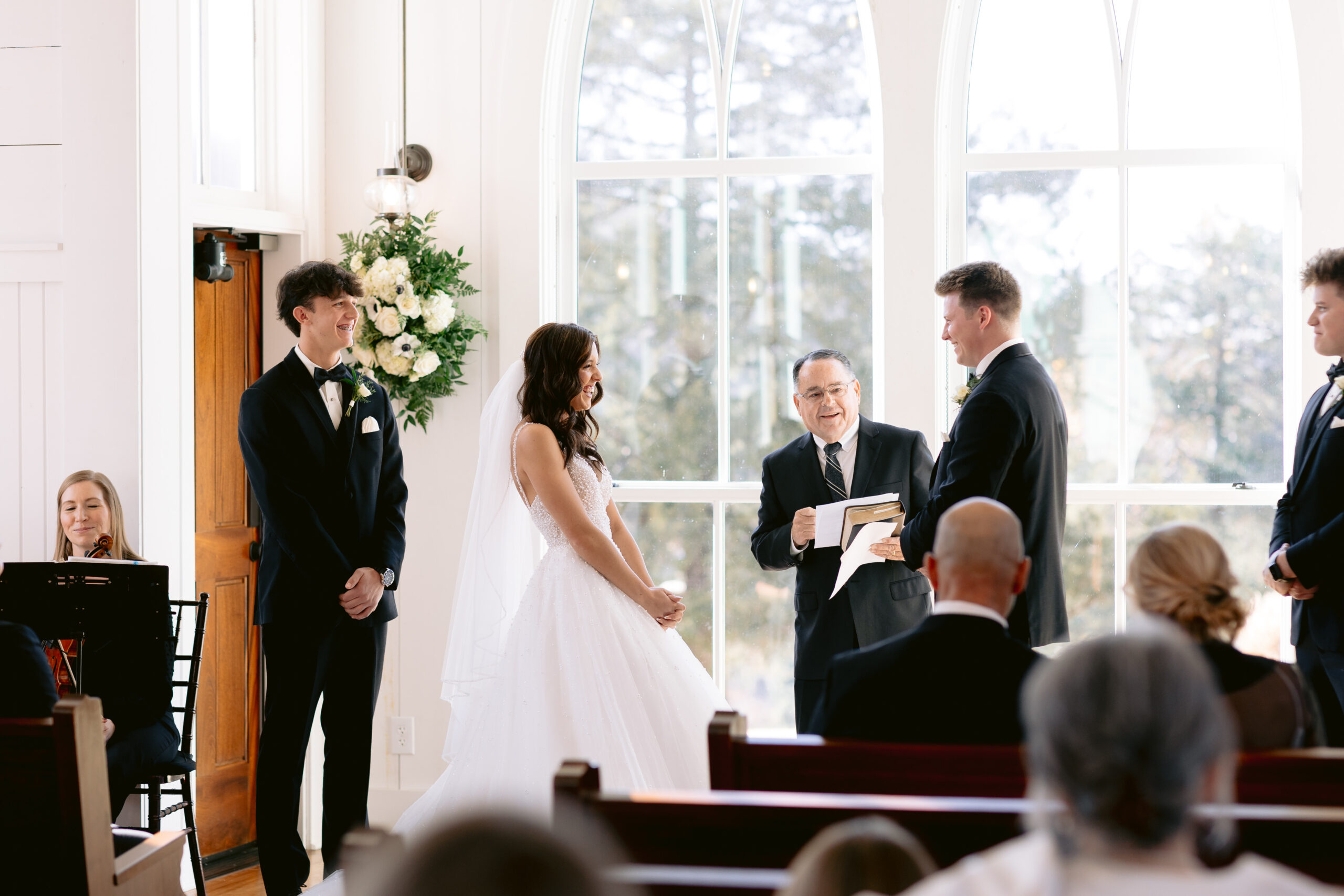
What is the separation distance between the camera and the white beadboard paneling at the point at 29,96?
3848 mm

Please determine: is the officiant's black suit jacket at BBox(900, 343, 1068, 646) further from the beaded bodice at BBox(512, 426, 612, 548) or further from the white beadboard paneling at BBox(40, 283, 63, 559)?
the white beadboard paneling at BBox(40, 283, 63, 559)

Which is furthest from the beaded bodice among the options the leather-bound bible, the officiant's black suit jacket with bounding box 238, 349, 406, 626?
the leather-bound bible

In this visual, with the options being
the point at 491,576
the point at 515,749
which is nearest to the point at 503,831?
the point at 515,749

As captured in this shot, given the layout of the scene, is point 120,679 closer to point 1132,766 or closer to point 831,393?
point 831,393

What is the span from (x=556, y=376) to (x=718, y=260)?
5.27 feet

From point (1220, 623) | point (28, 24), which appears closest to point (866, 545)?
point (1220, 623)

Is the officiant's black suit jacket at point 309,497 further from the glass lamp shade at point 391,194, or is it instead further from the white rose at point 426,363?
the glass lamp shade at point 391,194

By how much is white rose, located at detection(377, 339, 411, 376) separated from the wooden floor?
73.8 inches

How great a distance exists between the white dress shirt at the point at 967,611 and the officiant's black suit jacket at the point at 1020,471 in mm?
1223

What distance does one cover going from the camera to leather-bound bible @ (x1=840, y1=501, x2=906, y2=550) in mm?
3707

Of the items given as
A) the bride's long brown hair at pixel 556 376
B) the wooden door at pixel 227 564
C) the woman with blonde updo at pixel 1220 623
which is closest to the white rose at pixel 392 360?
the wooden door at pixel 227 564

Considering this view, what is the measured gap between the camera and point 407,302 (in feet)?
14.8

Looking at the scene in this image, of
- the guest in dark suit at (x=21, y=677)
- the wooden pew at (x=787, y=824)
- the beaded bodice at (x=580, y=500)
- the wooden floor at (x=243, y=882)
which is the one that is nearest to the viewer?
the wooden pew at (x=787, y=824)

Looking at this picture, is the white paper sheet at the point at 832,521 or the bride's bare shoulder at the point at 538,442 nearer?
the bride's bare shoulder at the point at 538,442
